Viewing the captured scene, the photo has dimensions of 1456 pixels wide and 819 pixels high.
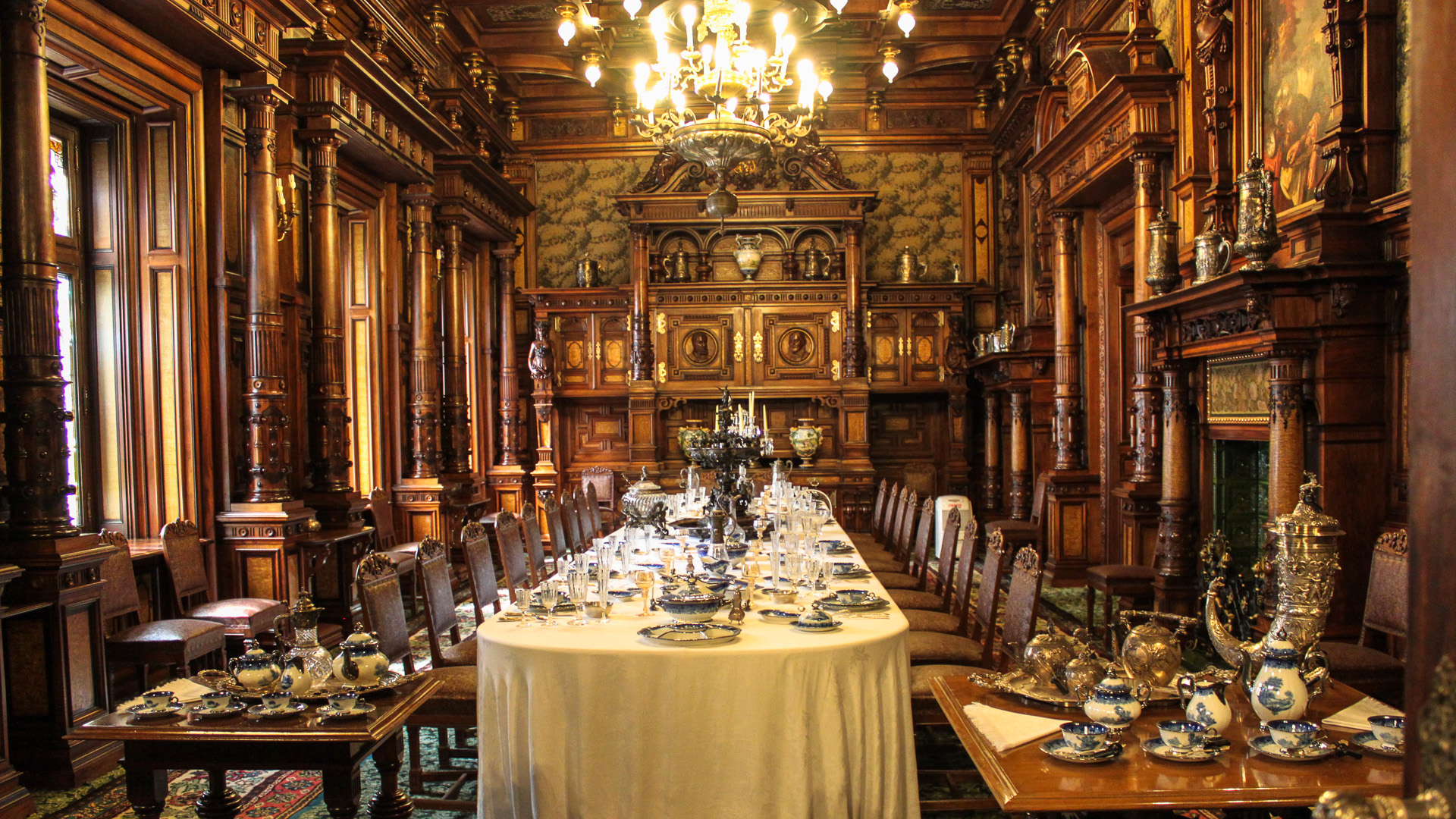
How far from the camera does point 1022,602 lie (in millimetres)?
3604

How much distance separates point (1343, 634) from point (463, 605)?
19.4 feet

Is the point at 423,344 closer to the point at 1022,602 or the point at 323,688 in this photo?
the point at 323,688

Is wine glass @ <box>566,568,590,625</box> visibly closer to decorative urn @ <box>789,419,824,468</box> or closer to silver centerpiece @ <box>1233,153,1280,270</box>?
silver centerpiece @ <box>1233,153,1280,270</box>

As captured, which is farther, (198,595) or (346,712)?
(198,595)

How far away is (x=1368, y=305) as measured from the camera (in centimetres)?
418

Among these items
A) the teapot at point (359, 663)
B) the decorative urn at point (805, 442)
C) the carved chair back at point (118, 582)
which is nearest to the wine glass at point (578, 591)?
the teapot at point (359, 663)

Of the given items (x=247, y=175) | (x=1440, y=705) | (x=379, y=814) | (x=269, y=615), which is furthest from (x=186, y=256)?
(x=1440, y=705)

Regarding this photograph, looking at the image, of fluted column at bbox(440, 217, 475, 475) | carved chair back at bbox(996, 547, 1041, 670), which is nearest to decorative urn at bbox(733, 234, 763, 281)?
fluted column at bbox(440, 217, 475, 475)

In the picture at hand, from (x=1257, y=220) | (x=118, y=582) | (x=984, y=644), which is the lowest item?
(x=984, y=644)

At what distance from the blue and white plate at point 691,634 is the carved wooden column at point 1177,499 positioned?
354 cm

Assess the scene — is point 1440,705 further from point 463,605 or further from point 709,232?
point 709,232

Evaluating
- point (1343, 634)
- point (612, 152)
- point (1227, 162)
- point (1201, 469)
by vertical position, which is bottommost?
Answer: point (1343, 634)

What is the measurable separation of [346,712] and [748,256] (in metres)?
8.75

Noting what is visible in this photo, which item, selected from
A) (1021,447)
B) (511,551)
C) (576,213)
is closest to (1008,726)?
(511,551)
